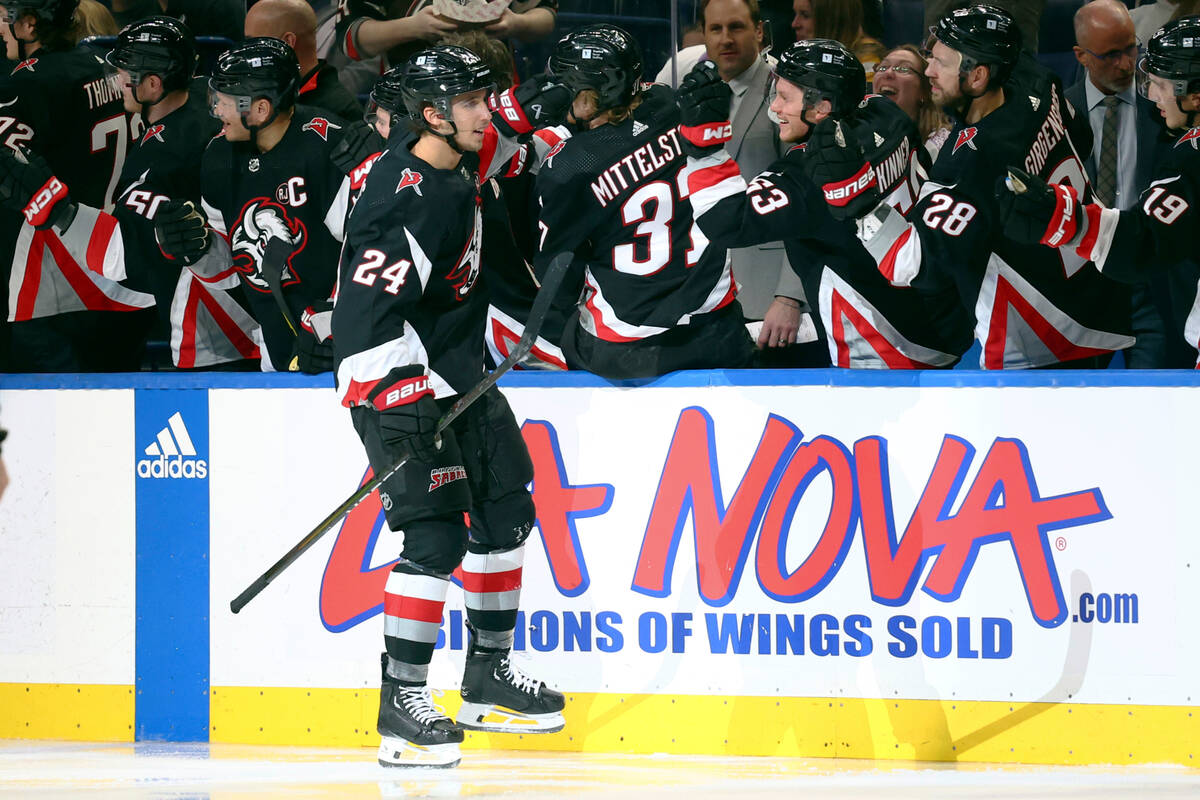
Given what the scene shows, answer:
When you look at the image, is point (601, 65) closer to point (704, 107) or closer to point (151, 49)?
point (704, 107)

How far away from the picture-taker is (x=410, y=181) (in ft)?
13.5

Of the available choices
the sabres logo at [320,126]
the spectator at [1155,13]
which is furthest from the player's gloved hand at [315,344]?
the spectator at [1155,13]

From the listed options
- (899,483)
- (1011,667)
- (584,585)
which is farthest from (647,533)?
(1011,667)

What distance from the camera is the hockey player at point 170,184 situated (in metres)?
5.15

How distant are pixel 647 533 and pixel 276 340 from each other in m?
1.46

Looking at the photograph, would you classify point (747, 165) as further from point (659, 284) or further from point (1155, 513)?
point (1155, 513)

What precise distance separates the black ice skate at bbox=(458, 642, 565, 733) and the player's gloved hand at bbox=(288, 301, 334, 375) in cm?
96

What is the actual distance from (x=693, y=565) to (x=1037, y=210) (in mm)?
1339

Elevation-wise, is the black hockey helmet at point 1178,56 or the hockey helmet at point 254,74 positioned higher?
the black hockey helmet at point 1178,56

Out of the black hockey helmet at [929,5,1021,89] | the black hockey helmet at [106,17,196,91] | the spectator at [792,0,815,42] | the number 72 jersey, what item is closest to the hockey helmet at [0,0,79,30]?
the number 72 jersey

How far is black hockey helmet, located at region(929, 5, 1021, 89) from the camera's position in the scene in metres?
4.55

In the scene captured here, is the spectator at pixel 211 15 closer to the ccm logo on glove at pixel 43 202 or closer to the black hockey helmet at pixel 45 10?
the black hockey helmet at pixel 45 10

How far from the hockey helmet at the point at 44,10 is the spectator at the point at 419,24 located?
39.2 inches

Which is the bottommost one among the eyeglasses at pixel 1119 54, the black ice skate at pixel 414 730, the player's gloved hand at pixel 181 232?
the black ice skate at pixel 414 730
